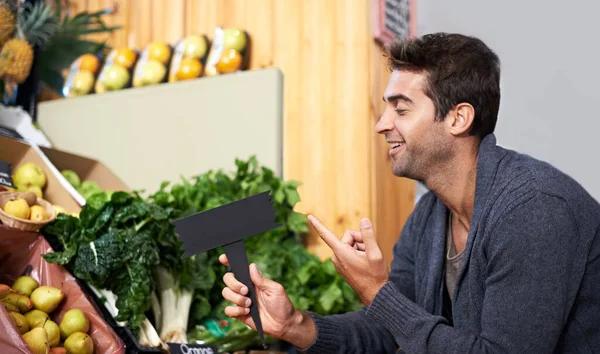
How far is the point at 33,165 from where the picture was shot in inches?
87.7

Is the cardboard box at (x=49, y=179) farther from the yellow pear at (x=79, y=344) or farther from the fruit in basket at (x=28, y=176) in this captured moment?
the yellow pear at (x=79, y=344)

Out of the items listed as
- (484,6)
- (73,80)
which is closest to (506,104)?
(484,6)

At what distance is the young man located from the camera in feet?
4.44

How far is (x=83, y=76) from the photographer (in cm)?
327

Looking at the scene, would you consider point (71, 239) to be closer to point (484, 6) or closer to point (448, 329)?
point (448, 329)

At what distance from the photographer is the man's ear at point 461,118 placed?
1.62m

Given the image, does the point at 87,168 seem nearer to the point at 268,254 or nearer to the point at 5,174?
the point at 5,174

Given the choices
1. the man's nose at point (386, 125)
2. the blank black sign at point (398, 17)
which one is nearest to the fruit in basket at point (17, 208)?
the man's nose at point (386, 125)

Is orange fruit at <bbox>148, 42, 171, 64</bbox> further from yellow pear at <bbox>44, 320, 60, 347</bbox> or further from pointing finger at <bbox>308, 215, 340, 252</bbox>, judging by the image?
pointing finger at <bbox>308, 215, 340, 252</bbox>

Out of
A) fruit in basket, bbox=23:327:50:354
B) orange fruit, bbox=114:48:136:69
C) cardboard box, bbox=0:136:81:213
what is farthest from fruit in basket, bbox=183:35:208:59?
fruit in basket, bbox=23:327:50:354

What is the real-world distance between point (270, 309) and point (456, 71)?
700mm

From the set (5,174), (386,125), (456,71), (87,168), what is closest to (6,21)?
(87,168)

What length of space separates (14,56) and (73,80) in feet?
1.44

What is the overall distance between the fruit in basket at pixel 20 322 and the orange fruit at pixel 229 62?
1593 mm
